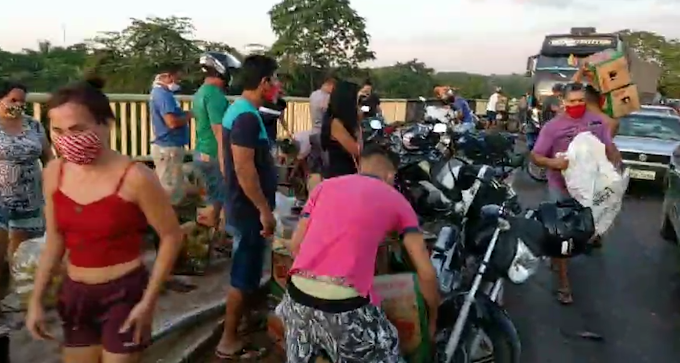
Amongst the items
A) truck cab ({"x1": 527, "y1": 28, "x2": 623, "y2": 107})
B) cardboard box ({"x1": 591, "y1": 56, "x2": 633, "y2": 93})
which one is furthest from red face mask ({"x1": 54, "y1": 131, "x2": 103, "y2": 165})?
truck cab ({"x1": 527, "y1": 28, "x2": 623, "y2": 107})

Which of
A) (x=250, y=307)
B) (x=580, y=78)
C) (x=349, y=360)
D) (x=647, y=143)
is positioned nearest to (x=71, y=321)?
(x=349, y=360)

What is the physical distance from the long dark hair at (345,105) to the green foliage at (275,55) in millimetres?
1546

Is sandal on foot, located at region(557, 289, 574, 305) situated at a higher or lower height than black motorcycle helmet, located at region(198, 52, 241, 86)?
lower

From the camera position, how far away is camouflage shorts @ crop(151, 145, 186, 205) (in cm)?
673

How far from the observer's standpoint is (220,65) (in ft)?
20.2

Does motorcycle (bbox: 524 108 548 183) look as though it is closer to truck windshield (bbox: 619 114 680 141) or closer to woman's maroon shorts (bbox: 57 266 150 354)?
truck windshield (bbox: 619 114 680 141)

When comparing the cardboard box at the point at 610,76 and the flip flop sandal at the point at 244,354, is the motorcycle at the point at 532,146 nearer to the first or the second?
the cardboard box at the point at 610,76

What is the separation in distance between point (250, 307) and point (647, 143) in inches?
407

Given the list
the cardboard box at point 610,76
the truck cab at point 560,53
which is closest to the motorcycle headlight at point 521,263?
the cardboard box at point 610,76

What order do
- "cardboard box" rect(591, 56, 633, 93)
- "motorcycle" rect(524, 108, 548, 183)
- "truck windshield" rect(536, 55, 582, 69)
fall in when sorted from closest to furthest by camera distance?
"cardboard box" rect(591, 56, 633, 93), "motorcycle" rect(524, 108, 548, 183), "truck windshield" rect(536, 55, 582, 69)

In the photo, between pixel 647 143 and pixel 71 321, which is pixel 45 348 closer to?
pixel 71 321

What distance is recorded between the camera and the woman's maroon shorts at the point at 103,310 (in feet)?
9.22

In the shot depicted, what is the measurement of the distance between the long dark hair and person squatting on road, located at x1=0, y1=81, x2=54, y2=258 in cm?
212

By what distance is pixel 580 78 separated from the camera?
7.54 metres
